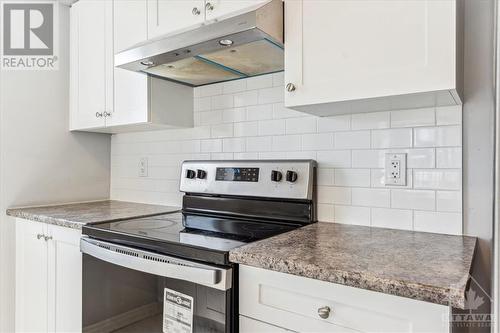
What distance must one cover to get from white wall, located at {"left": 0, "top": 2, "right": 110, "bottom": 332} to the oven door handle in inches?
34.7

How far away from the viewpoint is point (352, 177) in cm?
142

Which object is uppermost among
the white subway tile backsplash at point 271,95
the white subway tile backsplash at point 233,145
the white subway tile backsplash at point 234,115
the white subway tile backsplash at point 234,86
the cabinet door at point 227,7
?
the cabinet door at point 227,7

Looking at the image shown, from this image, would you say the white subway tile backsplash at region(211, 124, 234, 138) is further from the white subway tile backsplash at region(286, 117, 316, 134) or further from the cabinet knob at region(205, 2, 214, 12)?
the cabinet knob at region(205, 2, 214, 12)

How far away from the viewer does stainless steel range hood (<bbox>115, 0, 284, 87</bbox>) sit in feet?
3.92

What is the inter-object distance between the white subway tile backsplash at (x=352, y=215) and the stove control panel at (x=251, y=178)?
140 millimetres

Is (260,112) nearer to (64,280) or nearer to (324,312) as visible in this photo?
(324,312)

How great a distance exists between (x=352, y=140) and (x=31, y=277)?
179 centimetres

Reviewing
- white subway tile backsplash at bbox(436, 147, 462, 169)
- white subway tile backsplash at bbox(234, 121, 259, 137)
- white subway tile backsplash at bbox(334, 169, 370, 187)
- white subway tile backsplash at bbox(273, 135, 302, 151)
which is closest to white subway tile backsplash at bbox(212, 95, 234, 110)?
white subway tile backsplash at bbox(234, 121, 259, 137)

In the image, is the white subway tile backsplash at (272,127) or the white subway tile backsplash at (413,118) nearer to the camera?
the white subway tile backsplash at (413,118)

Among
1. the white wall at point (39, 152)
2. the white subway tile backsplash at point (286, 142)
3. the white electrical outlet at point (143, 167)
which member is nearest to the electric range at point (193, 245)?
the white subway tile backsplash at point (286, 142)

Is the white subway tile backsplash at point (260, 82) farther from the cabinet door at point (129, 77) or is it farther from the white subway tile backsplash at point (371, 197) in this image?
the white subway tile backsplash at point (371, 197)

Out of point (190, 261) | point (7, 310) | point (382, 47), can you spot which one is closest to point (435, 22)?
point (382, 47)

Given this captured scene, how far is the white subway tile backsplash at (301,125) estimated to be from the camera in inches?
60.0

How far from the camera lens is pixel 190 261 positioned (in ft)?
3.44
